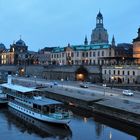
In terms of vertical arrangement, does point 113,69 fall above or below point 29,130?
above

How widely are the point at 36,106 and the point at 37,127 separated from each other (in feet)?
20.6

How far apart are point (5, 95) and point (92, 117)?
81.0ft

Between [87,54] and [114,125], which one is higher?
[87,54]

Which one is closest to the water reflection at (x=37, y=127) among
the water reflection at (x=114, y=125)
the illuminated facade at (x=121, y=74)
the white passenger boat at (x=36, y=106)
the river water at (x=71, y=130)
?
the river water at (x=71, y=130)

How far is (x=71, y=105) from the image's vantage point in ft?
275

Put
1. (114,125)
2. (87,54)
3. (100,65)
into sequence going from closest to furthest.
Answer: (114,125) < (100,65) < (87,54)

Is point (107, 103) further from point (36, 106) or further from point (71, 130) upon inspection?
point (71, 130)

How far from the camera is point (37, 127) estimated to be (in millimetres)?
62250

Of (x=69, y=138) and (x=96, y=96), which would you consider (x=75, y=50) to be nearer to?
(x=96, y=96)

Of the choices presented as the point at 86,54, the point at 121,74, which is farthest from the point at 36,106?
the point at 86,54

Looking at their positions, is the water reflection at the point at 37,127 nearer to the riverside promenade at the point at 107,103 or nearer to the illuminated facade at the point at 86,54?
the riverside promenade at the point at 107,103

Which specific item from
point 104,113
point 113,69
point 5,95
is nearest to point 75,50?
point 113,69

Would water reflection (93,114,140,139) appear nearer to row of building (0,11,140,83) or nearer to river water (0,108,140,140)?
river water (0,108,140,140)

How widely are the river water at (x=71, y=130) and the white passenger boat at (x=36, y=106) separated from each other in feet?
4.16
